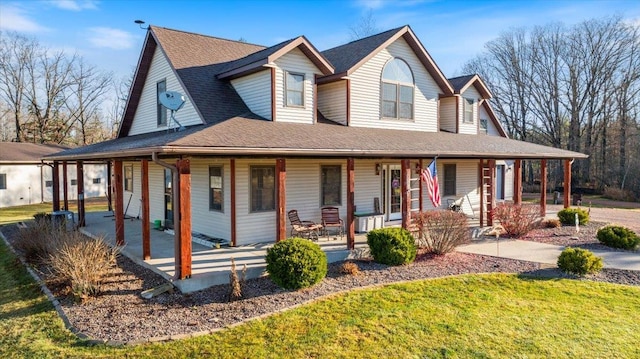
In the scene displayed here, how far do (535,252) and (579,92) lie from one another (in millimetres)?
35412

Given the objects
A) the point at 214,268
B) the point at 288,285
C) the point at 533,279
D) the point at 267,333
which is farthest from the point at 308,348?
the point at 533,279

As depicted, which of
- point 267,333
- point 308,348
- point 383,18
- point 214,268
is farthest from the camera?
point 383,18

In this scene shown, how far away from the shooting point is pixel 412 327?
650 cm

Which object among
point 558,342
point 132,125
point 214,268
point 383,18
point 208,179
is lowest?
point 558,342

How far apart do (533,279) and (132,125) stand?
1542 centimetres

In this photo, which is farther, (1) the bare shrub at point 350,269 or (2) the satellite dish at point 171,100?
(2) the satellite dish at point 171,100

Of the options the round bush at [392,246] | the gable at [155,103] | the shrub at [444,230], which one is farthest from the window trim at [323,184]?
the gable at [155,103]

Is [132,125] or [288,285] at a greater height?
[132,125]

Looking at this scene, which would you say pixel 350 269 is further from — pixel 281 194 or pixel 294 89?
pixel 294 89

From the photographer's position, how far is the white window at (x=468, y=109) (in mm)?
18438

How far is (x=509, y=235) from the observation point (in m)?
13.7

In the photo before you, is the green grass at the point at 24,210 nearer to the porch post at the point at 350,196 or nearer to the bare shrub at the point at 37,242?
the bare shrub at the point at 37,242

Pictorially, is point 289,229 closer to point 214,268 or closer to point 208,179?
point 208,179

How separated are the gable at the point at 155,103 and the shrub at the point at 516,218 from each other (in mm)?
10255
